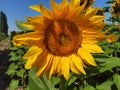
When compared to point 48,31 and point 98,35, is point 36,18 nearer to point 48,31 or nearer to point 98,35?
point 48,31

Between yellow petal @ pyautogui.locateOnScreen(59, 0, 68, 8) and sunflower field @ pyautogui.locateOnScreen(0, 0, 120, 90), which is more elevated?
yellow petal @ pyautogui.locateOnScreen(59, 0, 68, 8)

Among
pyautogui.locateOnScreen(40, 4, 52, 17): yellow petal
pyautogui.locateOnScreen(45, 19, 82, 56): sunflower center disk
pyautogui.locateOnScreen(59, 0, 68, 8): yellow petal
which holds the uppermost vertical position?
pyautogui.locateOnScreen(59, 0, 68, 8): yellow petal

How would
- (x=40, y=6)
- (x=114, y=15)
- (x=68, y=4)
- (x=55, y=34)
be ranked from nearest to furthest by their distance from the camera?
1. (x=40, y=6)
2. (x=68, y=4)
3. (x=55, y=34)
4. (x=114, y=15)

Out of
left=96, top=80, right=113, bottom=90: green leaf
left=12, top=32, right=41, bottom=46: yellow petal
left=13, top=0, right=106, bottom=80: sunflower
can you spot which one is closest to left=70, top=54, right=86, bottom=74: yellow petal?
left=13, top=0, right=106, bottom=80: sunflower

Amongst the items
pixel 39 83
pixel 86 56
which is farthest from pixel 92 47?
pixel 39 83

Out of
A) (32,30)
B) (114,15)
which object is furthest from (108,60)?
(114,15)

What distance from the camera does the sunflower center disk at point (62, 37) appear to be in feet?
6.22

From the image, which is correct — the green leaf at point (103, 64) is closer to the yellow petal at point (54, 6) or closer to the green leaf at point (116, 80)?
the yellow petal at point (54, 6)

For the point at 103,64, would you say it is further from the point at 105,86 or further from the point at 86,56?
the point at 105,86

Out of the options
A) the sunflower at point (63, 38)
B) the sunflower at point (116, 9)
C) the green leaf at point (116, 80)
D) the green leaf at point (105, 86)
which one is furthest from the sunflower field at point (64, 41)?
the sunflower at point (116, 9)

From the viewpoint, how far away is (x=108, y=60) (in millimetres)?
1910

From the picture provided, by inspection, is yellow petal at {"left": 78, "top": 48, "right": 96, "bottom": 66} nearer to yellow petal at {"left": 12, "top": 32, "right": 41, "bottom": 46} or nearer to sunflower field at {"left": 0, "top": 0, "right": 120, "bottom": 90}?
sunflower field at {"left": 0, "top": 0, "right": 120, "bottom": 90}

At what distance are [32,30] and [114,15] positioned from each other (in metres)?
4.59

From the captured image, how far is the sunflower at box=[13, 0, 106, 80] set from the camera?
5.77ft
